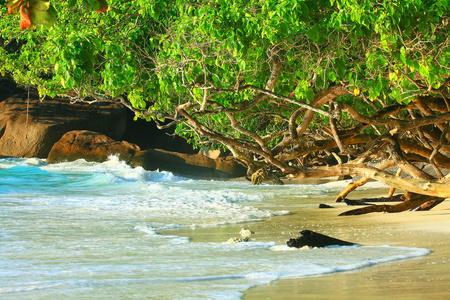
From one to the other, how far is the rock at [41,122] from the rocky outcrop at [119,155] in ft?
9.85

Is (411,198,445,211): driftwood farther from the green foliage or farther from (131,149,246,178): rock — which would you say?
(131,149,246,178): rock

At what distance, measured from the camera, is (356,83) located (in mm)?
6836

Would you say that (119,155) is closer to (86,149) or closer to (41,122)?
(86,149)

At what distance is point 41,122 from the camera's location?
32688 millimetres

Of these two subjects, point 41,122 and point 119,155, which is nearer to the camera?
point 119,155

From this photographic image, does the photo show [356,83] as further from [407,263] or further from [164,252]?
[164,252]

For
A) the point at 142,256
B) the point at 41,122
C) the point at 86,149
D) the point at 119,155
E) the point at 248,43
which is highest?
the point at 41,122

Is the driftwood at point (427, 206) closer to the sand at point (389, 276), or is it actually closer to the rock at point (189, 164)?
the sand at point (389, 276)

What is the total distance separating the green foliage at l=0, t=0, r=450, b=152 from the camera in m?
5.68

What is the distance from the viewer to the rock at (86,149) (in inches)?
1161

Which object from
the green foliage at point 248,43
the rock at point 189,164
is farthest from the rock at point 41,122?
the green foliage at point 248,43

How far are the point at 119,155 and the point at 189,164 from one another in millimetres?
4617

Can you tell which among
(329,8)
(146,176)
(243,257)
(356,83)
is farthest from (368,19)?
(146,176)

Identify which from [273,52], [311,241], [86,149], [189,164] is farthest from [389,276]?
[189,164]
